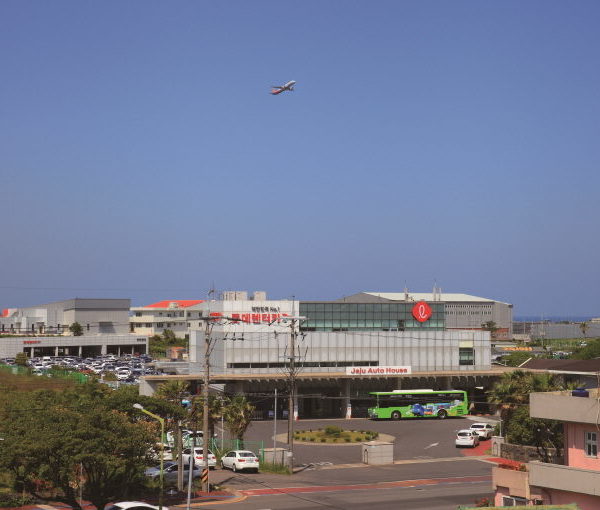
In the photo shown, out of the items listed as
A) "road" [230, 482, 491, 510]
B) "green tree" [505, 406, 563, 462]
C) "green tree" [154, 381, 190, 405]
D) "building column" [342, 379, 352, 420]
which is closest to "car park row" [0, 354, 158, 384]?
"building column" [342, 379, 352, 420]

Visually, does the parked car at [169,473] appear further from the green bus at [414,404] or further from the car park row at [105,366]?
the car park row at [105,366]

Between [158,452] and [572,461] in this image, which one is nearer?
[572,461]

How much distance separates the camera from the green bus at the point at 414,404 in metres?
96.9

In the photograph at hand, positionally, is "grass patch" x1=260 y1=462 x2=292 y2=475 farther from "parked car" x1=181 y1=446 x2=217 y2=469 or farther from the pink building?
the pink building

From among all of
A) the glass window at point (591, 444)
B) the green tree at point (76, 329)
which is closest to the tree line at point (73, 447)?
the glass window at point (591, 444)

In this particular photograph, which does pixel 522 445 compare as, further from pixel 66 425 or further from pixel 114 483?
pixel 66 425

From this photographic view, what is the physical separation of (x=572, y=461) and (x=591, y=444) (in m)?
1.29

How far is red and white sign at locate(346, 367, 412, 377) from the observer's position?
101 metres

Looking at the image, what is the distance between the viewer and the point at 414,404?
97.1m

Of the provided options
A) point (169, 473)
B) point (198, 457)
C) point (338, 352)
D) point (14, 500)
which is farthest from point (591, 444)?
point (338, 352)

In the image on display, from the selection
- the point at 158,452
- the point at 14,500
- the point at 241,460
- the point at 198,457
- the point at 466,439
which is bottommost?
the point at 14,500

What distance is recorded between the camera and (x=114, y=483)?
154 feet

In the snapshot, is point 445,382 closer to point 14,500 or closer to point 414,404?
point 414,404

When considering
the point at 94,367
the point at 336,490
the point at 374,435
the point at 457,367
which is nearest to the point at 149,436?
the point at 336,490
